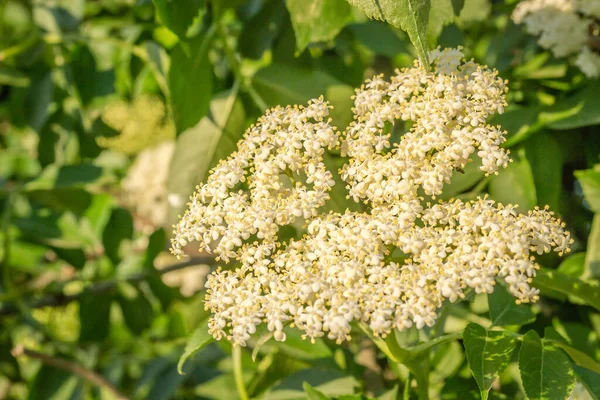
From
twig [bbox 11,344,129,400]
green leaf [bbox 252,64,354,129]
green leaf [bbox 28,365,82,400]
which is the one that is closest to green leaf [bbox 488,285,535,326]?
green leaf [bbox 252,64,354,129]

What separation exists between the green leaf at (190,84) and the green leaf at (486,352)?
0.54 meters

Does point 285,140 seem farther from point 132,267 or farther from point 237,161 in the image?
point 132,267

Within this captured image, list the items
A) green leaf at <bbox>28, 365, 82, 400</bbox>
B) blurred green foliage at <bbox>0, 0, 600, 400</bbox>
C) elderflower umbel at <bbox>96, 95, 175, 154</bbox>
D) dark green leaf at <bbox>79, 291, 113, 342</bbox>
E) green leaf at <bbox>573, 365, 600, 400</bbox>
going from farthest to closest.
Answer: elderflower umbel at <bbox>96, 95, 175, 154</bbox> → dark green leaf at <bbox>79, 291, 113, 342</bbox> → green leaf at <bbox>28, 365, 82, 400</bbox> → blurred green foliage at <bbox>0, 0, 600, 400</bbox> → green leaf at <bbox>573, 365, 600, 400</bbox>

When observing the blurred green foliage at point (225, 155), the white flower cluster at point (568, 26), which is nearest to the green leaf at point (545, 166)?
the blurred green foliage at point (225, 155)

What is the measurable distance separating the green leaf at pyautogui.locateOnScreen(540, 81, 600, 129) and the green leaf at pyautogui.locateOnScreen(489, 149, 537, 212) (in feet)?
0.24

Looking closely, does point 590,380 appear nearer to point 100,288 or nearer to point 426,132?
point 426,132

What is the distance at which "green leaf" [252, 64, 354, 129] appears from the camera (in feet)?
3.34

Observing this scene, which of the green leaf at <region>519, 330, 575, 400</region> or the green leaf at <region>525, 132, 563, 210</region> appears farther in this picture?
the green leaf at <region>525, 132, 563, 210</region>

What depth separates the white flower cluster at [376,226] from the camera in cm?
70

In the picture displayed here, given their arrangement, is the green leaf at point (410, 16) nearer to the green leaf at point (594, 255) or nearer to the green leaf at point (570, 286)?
the green leaf at point (570, 286)

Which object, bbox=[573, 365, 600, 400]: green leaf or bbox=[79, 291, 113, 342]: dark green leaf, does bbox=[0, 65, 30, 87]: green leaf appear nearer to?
bbox=[79, 291, 113, 342]: dark green leaf

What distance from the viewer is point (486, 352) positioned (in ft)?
2.38

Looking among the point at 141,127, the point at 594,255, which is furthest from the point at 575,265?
the point at 141,127

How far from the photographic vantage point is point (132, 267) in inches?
67.3
